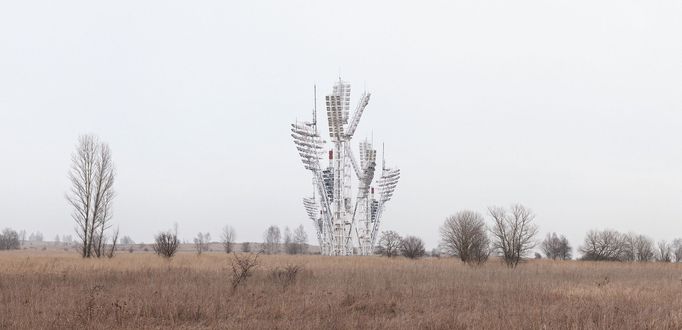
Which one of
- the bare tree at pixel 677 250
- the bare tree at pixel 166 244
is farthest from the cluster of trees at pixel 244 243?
the bare tree at pixel 677 250

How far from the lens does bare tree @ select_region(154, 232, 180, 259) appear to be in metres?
26.1

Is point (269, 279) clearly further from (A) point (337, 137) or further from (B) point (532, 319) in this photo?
(A) point (337, 137)

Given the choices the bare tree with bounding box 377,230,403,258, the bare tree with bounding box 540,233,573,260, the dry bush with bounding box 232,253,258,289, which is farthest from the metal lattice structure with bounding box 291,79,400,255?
the dry bush with bounding box 232,253,258,289

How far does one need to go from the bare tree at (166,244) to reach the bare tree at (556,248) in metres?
58.5

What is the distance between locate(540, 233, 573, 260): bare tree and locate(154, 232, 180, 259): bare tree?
192 ft

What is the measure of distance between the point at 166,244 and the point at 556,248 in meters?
63.0

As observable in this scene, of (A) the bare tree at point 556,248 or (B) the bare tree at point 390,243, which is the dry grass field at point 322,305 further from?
(A) the bare tree at point 556,248

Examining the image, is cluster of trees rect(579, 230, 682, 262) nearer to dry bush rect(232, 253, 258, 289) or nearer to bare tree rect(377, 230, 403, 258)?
bare tree rect(377, 230, 403, 258)

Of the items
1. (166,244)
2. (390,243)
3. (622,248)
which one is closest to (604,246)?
(622,248)

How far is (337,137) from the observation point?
69.4m

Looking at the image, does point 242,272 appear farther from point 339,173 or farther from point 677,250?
point 677,250

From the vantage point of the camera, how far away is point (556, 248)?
244 feet

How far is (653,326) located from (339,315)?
15.6 feet

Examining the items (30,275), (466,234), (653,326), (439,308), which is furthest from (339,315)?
(466,234)
